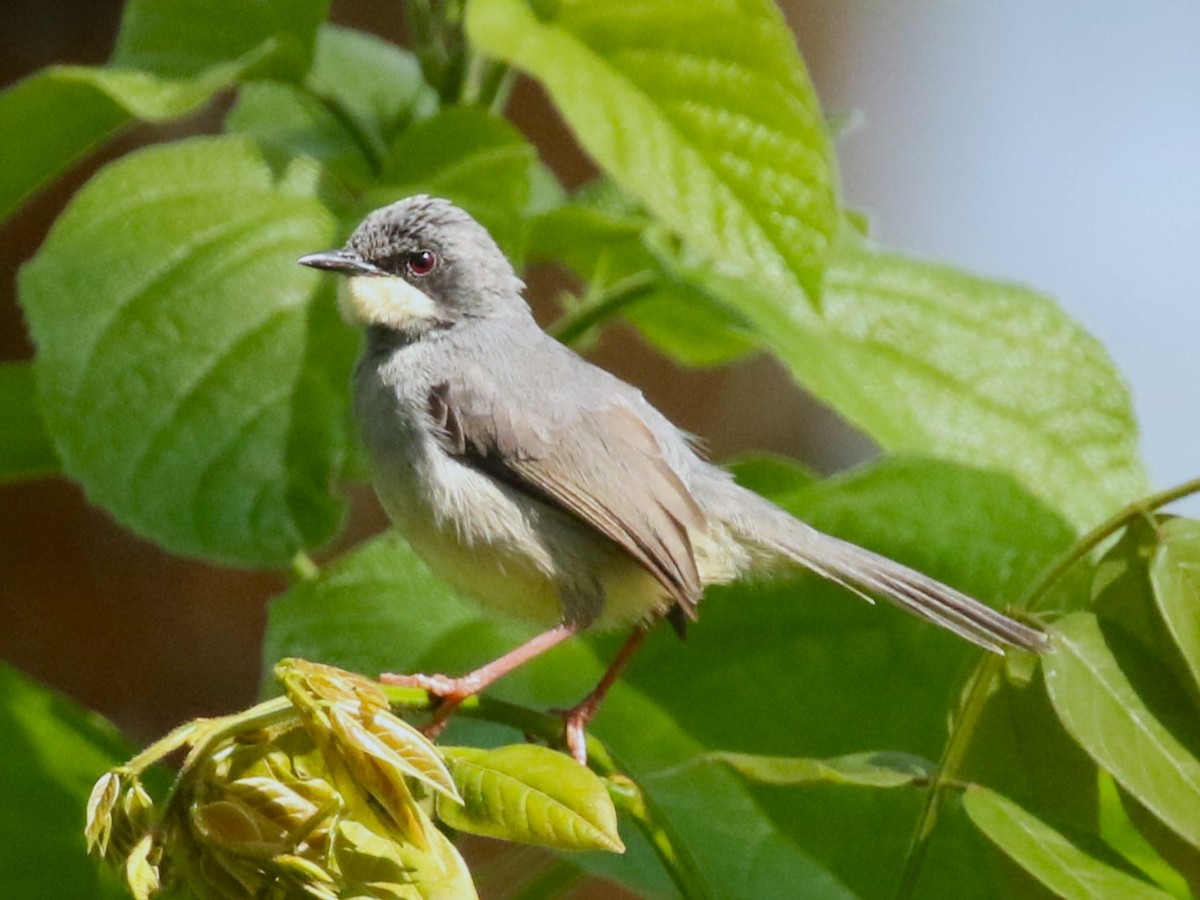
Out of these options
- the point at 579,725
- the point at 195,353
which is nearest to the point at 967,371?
the point at 579,725

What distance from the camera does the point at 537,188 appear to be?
1.57 m

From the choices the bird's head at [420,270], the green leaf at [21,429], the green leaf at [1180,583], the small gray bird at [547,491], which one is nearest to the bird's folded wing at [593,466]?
the small gray bird at [547,491]

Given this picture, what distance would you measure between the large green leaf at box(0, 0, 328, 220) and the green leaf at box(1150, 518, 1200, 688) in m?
0.75

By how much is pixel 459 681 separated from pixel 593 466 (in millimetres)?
219

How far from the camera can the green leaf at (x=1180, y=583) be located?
0.77m

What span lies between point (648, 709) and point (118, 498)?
1.44 feet

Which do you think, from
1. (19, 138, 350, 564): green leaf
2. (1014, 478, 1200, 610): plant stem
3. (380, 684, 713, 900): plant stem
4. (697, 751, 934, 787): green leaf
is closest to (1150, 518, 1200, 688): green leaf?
(1014, 478, 1200, 610): plant stem

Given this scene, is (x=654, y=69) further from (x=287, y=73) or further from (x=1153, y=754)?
(x=1153, y=754)

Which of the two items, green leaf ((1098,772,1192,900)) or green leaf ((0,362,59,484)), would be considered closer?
green leaf ((1098,772,1192,900))

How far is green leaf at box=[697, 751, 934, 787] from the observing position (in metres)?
0.72

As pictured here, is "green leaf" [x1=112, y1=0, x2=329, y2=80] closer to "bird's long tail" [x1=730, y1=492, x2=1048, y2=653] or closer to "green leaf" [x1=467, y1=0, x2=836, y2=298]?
"green leaf" [x1=467, y1=0, x2=836, y2=298]

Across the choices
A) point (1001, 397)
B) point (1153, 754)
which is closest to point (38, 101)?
point (1001, 397)

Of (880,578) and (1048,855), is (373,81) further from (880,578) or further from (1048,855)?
(1048,855)

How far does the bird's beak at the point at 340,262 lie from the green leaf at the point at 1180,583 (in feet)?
2.09
